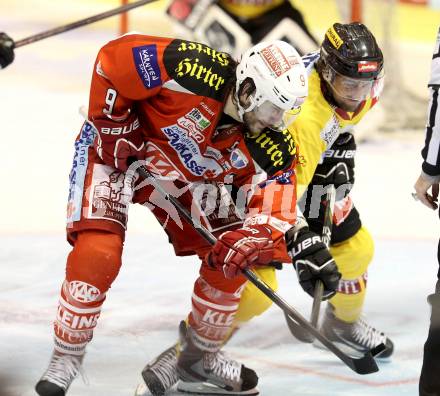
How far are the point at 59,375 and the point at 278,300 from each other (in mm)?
653

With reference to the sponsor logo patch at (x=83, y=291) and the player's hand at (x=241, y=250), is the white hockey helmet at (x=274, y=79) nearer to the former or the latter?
the player's hand at (x=241, y=250)

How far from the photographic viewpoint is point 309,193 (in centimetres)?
370

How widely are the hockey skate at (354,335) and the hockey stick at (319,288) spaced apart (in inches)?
2.5

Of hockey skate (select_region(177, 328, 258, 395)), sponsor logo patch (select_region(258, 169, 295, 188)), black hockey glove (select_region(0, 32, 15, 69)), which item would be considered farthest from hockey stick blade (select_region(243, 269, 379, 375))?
black hockey glove (select_region(0, 32, 15, 69))

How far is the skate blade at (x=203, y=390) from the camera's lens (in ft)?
11.5

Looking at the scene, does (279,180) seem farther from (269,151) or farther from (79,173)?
(79,173)

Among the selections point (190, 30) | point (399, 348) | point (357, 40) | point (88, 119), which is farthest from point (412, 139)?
point (88, 119)

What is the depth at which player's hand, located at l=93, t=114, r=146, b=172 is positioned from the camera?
3.15 m

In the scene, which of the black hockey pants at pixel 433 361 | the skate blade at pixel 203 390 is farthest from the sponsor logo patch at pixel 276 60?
the skate blade at pixel 203 390

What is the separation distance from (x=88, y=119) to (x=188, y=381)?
35.5 inches

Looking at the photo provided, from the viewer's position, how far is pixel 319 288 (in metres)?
3.17

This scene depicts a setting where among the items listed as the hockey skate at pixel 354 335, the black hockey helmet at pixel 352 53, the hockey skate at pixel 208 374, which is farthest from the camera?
the hockey skate at pixel 354 335

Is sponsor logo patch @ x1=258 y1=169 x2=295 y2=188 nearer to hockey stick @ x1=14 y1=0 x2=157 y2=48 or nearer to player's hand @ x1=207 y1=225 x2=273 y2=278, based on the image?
player's hand @ x1=207 y1=225 x2=273 y2=278

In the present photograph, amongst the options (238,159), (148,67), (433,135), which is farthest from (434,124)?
(148,67)
